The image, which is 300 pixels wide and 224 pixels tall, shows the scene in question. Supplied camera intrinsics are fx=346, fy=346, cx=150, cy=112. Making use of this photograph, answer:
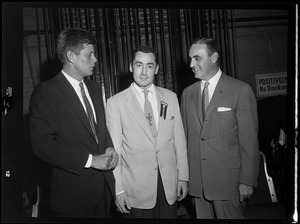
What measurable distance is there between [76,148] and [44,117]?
0.31 m

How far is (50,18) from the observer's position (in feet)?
8.22

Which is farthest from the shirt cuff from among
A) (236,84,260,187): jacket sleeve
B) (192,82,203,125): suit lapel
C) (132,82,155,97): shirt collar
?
(236,84,260,187): jacket sleeve

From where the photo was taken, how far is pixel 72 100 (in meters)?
2.41

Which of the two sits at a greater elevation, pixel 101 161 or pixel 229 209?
pixel 101 161

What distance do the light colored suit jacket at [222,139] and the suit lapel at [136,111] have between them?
28 centimetres

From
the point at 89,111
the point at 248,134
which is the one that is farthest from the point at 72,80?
the point at 248,134

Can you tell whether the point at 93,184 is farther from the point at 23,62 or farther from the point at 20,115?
the point at 23,62

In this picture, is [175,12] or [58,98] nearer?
[58,98]

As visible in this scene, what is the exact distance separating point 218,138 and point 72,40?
1.25 meters

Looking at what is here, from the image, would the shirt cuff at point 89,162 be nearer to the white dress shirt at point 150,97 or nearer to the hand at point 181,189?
the white dress shirt at point 150,97

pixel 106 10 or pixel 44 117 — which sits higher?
pixel 106 10

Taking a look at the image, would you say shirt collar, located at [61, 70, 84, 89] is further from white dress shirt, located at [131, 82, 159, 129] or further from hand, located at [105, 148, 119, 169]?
hand, located at [105, 148, 119, 169]

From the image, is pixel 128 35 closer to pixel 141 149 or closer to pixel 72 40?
pixel 72 40

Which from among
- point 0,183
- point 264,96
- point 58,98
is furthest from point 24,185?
point 264,96
